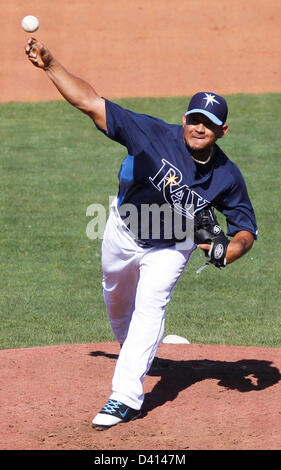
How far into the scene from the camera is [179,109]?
17094 mm

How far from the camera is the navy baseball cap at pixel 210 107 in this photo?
538cm

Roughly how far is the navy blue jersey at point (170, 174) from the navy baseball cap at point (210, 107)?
0.21 m

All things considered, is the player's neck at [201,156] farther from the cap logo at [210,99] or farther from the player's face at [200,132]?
the cap logo at [210,99]

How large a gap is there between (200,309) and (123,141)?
13.0 feet

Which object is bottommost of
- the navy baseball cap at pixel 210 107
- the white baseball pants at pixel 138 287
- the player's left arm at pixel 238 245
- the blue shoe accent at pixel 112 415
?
the blue shoe accent at pixel 112 415

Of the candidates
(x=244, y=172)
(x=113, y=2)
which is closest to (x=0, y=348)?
(x=244, y=172)

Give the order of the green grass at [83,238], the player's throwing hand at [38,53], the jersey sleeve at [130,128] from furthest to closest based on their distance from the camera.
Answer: the green grass at [83,238] < the jersey sleeve at [130,128] < the player's throwing hand at [38,53]

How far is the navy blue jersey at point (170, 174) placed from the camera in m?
5.32

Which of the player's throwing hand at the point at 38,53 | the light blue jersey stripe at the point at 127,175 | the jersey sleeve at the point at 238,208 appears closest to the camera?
the player's throwing hand at the point at 38,53

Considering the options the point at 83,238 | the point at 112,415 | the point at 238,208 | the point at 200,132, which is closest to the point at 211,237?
the point at 238,208
